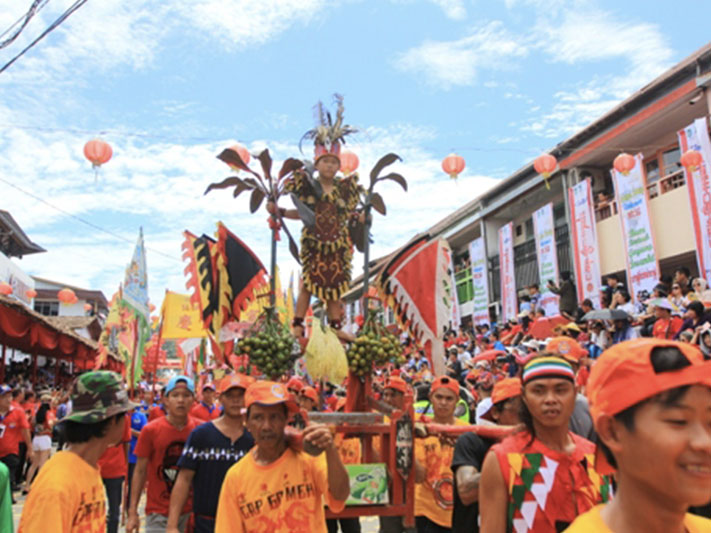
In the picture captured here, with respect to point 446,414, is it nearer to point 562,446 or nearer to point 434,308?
point 434,308

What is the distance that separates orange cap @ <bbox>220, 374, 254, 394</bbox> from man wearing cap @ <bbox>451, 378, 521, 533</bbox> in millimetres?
1483

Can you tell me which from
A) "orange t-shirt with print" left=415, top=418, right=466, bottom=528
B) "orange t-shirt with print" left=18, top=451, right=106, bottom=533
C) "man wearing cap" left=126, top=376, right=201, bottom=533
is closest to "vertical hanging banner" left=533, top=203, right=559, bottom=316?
"orange t-shirt with print" left=415, top=418, right=466, bottom=528

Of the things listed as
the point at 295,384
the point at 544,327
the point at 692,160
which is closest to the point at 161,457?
the point at 295,384

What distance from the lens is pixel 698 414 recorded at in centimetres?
128

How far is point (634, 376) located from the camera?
1313 millimetres

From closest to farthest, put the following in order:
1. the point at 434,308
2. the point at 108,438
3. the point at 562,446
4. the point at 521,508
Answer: the point at 521,508
the point at 562,446
the point at 108,438
the point at 434,308

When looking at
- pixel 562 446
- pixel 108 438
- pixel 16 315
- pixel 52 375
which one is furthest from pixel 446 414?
pixel 52 375

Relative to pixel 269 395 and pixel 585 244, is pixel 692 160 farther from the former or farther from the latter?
pixel 269 395

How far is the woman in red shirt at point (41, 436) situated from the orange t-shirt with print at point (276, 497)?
9.65 m

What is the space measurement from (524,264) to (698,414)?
19899 mm

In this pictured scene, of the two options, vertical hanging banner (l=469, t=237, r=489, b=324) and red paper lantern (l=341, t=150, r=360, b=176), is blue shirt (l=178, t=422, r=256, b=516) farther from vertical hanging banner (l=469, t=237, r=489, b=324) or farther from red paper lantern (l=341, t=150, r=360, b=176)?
vertical hanging banner (l=469, t=237, r=489, b=324)

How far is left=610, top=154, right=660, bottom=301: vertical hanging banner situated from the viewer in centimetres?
1368

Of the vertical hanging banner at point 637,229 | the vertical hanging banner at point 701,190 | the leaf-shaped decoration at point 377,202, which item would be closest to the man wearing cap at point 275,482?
the leaf-shaped decoration at point 377,202

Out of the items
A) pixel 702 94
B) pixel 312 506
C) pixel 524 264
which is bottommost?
pixel 312 506
